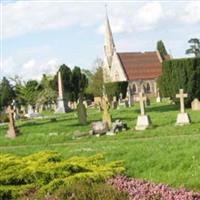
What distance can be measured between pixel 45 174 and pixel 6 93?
6933cm

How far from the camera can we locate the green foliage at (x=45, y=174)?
899cm

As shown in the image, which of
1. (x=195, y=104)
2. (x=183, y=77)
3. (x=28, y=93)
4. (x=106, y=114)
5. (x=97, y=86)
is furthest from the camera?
(x=97, y=86)

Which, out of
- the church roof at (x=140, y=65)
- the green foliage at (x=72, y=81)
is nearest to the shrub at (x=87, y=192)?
the green foliage at (x=72, y=81)

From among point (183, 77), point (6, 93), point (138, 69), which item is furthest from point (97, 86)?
point (183, 77)

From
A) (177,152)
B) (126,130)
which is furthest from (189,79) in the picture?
(177,152)

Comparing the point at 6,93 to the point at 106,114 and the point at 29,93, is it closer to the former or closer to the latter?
the point at 29,93

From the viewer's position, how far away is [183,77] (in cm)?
4041

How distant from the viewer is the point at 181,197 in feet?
25.1

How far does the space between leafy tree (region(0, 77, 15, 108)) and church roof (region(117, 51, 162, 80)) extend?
2894 cm

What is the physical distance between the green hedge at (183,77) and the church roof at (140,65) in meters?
61.9

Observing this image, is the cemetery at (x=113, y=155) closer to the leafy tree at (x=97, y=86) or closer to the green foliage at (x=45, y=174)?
the green foliage at (x=45, y=174)

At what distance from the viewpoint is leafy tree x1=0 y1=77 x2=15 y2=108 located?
7593cm

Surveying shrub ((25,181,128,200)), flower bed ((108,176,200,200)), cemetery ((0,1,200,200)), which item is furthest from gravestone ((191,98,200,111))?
shrub ((25,181,128,200))

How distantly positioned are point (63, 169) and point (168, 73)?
3287 centimetres
